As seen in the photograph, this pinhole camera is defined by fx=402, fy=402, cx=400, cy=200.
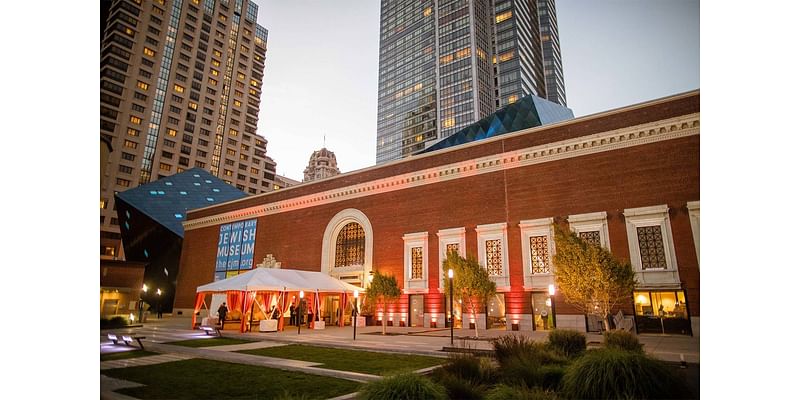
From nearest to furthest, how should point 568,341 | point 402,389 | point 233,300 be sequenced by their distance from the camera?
1. point 402,389
2. point 568,341
3. point 233,300

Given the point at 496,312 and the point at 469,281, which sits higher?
the point at 469,281

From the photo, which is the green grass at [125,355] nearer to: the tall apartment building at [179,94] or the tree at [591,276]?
the tree at [591,276]

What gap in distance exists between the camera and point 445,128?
305ft

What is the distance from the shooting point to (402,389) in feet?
17.4

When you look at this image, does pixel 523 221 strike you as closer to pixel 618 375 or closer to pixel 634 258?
pixel 634 258

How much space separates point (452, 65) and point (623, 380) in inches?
3803

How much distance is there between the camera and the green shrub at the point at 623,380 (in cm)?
559

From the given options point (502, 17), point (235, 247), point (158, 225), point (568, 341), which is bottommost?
point (568, 341)

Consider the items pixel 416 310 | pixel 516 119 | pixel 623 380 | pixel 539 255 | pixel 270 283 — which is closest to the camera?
pixel 623 380

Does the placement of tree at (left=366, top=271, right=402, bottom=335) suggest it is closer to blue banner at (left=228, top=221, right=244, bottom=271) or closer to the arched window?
the arched window

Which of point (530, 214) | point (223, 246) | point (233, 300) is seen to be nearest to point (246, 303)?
point (233, 300)

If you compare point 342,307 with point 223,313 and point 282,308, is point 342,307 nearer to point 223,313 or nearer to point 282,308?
point 282,308

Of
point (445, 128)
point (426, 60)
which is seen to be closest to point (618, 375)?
point (445, 128)

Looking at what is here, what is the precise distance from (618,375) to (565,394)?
0.81 m
